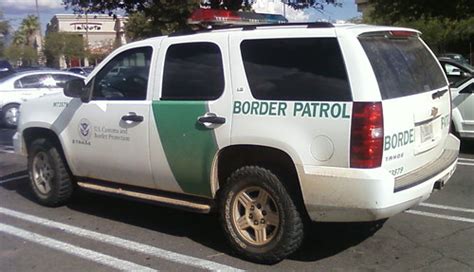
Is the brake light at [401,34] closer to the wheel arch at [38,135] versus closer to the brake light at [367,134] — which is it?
the brake light at [367,134]

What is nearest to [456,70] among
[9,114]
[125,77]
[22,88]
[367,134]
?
[125,77]

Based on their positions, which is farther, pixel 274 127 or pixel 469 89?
pixel 469 89

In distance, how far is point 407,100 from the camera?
4.57m

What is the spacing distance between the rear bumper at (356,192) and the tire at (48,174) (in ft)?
10.5

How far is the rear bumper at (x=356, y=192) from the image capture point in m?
4.28

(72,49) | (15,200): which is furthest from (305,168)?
(72,49)

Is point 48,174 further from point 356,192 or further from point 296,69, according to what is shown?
point 356,192

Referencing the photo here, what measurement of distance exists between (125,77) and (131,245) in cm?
169

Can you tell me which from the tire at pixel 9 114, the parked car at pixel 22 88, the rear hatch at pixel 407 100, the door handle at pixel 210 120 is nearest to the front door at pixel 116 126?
the door handle at pixel 210 120

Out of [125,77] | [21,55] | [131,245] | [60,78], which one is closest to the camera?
[131,245]

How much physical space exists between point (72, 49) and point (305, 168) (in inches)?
2853

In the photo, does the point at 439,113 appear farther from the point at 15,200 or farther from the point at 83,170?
the point at 15,200

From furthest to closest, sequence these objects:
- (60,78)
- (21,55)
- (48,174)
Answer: (21,55) < (60,78) < (48,174)

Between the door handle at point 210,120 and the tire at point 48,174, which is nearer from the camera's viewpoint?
the door handle at point 210,120
